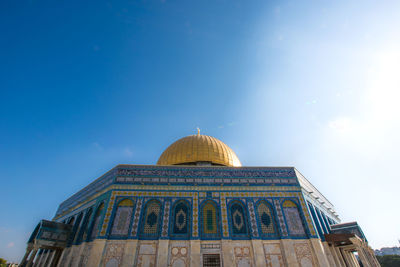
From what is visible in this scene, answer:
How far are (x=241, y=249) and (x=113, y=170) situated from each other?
922cm

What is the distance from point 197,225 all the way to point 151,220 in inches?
105

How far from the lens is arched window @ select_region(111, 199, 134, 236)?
11844 millimetres

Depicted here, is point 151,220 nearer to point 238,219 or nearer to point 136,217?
point 136,217

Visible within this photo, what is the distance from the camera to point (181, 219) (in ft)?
41.1

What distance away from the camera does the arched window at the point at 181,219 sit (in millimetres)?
12047

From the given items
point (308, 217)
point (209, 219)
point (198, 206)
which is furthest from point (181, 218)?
point (308, 217)

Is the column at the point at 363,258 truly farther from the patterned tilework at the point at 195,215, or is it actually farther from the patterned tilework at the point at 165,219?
the patterned tilework at the point at 165,219

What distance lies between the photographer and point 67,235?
556 inches

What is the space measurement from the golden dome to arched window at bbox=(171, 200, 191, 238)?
4.51 meters

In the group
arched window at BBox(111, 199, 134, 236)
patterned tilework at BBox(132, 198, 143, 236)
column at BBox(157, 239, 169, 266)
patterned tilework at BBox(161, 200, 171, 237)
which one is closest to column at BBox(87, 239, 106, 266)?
arched window at BBox(111, 199, 134, 236)

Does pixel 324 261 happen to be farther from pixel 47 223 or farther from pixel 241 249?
pixel 47 223

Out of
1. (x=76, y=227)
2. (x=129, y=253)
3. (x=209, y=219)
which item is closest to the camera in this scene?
(x=129, y=253)

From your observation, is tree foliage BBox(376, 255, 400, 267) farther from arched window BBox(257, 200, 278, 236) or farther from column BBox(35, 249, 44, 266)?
column BBox(35, 249, 44, 266)

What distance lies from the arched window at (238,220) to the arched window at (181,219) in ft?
8.40
